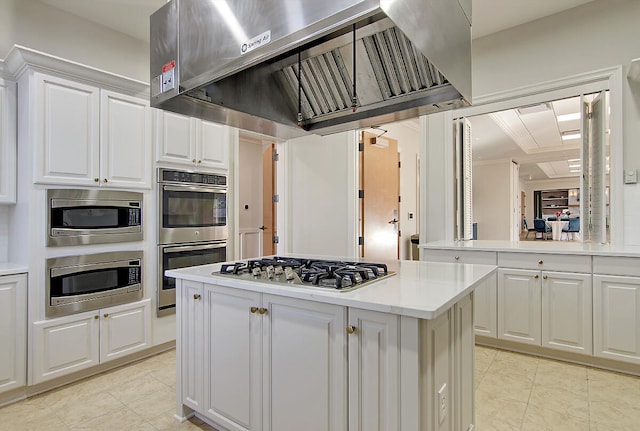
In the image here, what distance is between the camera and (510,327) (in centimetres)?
290

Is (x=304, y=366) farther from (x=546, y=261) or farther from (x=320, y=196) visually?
(x=320, y=196)

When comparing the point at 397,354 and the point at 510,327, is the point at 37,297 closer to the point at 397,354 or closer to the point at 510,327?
the point at 397,354

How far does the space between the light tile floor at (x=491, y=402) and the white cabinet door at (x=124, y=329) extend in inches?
6.3

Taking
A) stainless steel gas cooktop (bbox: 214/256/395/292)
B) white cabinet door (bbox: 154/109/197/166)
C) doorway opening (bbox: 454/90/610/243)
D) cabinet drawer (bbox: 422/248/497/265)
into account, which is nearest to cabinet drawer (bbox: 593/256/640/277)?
doorway opening (bbox: 454/90/610/243)

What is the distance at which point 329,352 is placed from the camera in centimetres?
138

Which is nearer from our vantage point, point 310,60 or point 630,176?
point 310,60

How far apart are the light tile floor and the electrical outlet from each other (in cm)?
76

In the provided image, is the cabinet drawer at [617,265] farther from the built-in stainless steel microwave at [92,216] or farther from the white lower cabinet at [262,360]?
the built-in stainless steel microwave at [92,216]

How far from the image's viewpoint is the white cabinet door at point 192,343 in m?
1.85

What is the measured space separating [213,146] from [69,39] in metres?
1.39

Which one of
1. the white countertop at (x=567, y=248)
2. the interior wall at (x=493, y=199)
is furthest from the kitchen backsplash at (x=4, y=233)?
the interior wall at (x=493, y=199)

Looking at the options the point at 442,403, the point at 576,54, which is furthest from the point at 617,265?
the point at 442,403

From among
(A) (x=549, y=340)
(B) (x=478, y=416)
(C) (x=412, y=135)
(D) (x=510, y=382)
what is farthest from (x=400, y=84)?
(C) (x=412, y=135)

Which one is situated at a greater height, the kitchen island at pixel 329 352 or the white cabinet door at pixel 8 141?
the white cabinet door at pixel 8 141
